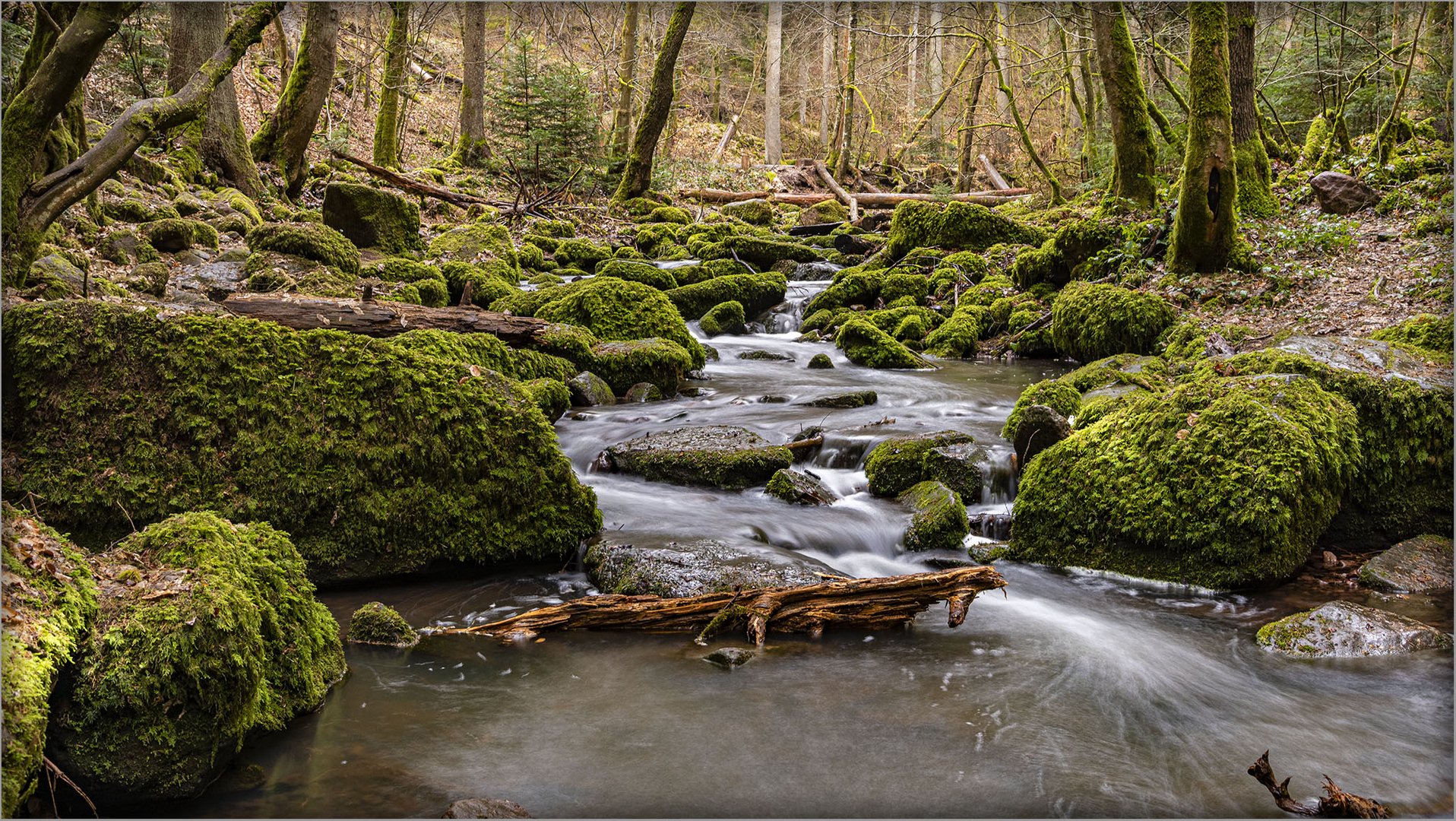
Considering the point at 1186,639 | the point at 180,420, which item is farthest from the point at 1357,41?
the point at 180,420

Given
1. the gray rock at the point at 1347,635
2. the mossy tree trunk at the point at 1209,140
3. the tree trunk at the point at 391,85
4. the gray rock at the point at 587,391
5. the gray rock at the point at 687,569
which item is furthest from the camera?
the tree trunk at the point at 391,85

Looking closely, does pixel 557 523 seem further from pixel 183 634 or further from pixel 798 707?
pixel 183 634

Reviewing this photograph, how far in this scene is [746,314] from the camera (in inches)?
571

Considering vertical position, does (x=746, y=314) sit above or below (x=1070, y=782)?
above

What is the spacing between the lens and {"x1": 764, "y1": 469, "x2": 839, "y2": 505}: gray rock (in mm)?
6402

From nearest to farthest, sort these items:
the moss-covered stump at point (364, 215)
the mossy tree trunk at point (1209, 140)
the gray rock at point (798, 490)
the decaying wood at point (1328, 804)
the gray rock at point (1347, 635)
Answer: the decaying wood at point (1328, 804) < the gray rock at point (1347, 635) < the gray rock at point (798, 490) < the mossy tree trunk at point (1209, 140) < the moss-covered stump at point (364, 215)

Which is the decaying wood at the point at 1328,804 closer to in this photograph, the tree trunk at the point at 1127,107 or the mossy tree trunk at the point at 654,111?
the tree trunk at the point at 1127,107

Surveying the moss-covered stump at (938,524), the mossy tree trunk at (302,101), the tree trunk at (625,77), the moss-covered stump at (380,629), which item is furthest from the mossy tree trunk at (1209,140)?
the tree trunk at (625,77)

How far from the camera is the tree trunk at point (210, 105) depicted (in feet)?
42.6

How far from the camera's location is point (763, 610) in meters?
4.28

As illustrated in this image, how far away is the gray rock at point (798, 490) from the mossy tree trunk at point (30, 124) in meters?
5.09

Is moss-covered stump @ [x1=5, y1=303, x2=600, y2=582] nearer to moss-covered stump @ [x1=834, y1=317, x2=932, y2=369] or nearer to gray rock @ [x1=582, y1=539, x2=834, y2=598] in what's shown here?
gray rock @ [x1=582, y1=539, x2=834, y2=598]

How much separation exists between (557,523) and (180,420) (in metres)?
2.06

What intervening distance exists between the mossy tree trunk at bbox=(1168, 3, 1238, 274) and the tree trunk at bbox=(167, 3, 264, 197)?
13.5 meters
